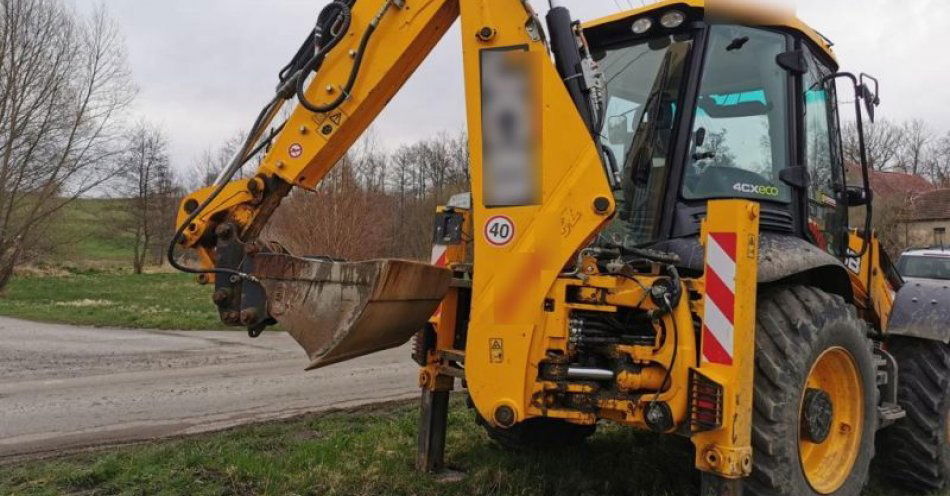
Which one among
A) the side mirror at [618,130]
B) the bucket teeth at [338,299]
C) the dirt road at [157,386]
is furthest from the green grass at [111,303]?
the side mirror at [618,130]

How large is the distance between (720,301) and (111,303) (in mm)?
20537

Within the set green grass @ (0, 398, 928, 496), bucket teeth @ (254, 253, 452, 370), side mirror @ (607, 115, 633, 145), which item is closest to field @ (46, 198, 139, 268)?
green grass @ (0, 398, 928, 496)

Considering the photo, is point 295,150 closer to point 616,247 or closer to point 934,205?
point 616,247

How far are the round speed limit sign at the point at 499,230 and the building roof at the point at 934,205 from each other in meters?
43.1

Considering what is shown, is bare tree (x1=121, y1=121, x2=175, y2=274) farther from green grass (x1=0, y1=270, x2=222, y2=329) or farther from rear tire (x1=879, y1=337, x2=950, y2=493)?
rear tire (x1=879, y1=337, x2=950, y2=493)

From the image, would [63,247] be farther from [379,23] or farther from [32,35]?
[379,23]

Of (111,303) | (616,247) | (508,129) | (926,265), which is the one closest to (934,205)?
(926,265)

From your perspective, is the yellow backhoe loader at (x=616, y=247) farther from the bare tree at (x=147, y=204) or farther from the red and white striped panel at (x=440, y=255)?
the bare tree at (x=147, y=204)

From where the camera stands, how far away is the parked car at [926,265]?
13.7 meters

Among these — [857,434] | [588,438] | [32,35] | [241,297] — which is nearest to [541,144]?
[241,297]

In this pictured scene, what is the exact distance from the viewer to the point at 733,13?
4.05m

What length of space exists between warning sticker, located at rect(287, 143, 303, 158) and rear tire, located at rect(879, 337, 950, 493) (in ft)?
14.4

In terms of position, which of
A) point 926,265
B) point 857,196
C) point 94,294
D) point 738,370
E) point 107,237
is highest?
point 107,237

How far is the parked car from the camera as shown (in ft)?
44.8
